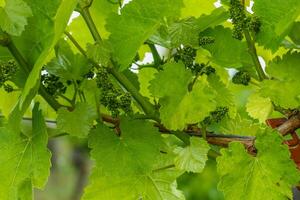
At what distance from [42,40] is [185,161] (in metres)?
0.20

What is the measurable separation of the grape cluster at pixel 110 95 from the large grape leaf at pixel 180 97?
0.10 feet

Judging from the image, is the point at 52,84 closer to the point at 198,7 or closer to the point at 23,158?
the point at 23,158

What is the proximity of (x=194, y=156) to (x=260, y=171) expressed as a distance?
0.07 metres

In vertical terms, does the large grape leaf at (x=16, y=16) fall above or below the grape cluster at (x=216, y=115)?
above

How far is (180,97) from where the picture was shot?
0.75 meters

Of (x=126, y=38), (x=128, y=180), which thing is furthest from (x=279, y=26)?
(x=128, y=180)

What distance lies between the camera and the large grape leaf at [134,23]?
733mm

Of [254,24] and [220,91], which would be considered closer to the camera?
[254,24]

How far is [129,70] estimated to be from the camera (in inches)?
32.7

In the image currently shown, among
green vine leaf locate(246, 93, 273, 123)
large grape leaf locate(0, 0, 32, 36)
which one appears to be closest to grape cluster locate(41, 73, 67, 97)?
large grape leaf locate(0, 0, 32, 36)

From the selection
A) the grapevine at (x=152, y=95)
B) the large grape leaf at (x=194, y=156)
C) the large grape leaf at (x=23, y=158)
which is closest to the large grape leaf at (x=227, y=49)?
the grapevine at (x=152, y=95)

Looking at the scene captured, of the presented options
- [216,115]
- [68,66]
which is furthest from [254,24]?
[68,66]

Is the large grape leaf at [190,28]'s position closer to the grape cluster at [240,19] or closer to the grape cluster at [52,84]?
the grape cluster at [240,19]

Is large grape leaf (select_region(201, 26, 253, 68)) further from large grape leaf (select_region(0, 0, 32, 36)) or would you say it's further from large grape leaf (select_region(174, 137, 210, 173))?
large grape leaf (select_region(0, 0, 32, 36))
